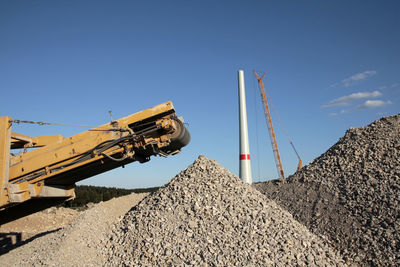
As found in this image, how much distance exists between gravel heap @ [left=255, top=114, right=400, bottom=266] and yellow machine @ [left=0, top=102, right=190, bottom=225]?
586 centimetres

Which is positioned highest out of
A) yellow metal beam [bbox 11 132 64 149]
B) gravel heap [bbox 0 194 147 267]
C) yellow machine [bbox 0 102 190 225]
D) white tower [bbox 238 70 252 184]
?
white tower [bbox 238 70 252 184]

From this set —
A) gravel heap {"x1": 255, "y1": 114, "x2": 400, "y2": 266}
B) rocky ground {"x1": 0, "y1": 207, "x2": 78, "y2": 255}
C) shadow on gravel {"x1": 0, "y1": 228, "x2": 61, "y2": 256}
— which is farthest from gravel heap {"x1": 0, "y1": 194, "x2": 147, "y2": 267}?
gravel heap {"x1": 255, "y1": 114, "x2": 400, "y2": 266}

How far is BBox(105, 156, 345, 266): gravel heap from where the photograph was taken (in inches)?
291

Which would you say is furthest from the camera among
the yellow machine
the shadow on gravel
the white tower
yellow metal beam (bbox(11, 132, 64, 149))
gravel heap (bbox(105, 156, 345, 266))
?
the white tower

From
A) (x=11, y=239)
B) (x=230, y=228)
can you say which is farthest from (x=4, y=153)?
A: (x=11, y=239)

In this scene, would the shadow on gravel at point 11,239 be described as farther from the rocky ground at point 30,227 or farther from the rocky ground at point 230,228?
the rocky ground at point 230,228

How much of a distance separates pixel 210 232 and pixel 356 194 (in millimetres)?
6612

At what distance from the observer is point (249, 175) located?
66.8 feet

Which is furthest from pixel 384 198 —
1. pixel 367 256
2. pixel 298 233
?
pixel 298 233

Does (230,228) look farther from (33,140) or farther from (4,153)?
(33,140)

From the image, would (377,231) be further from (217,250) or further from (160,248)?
(160,248)

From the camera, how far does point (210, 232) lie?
7977 millimetres

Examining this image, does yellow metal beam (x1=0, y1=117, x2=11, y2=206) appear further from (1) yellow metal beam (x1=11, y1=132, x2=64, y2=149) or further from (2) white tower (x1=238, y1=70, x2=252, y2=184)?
(2) white tower (x1=238, y1=70, x2=252, y2=184)

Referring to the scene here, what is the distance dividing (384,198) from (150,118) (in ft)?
27.5
